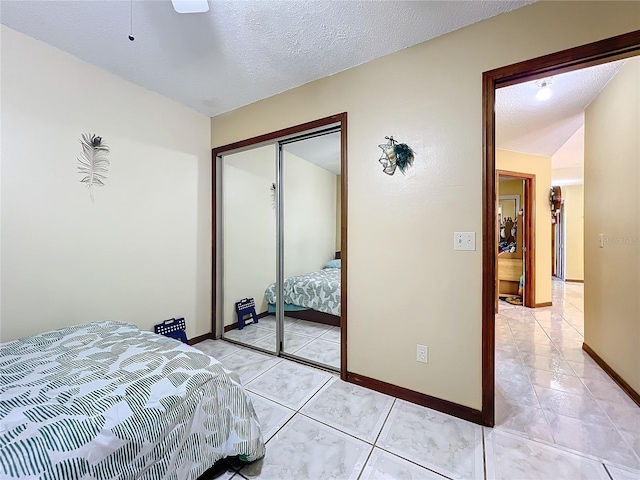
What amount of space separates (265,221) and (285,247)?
0.41 metres

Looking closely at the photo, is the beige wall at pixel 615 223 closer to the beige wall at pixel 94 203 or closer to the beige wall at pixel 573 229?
the beige wall at pixel 94 203

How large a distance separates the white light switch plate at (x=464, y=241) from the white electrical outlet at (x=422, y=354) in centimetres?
73

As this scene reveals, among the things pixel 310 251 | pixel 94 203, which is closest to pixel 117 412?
pixel 94 203

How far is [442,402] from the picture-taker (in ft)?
5.98

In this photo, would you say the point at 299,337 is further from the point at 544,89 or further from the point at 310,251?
the point at 544,89

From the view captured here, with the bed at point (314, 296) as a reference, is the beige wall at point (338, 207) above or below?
above

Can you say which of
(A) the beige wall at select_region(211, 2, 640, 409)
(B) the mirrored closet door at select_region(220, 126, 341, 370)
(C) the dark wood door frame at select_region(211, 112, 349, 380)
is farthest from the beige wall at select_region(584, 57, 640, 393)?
(B) the mirrored closet door at select_region(220, 126, 341, 370)

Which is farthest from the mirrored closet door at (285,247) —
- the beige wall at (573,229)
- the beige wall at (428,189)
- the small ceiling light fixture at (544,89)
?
the beige wall at (573,229)

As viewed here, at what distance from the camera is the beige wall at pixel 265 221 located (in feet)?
9.25

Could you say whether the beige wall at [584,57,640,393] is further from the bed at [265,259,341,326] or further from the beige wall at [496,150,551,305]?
the bed at [265,259,341,326]

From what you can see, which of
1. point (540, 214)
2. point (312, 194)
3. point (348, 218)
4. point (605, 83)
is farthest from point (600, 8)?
point (540, 214)

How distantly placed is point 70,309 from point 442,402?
2.81 m

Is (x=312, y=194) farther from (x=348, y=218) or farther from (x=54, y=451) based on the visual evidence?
(x=54, y=451)

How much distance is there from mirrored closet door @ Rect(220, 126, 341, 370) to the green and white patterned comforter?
1 centimetres
